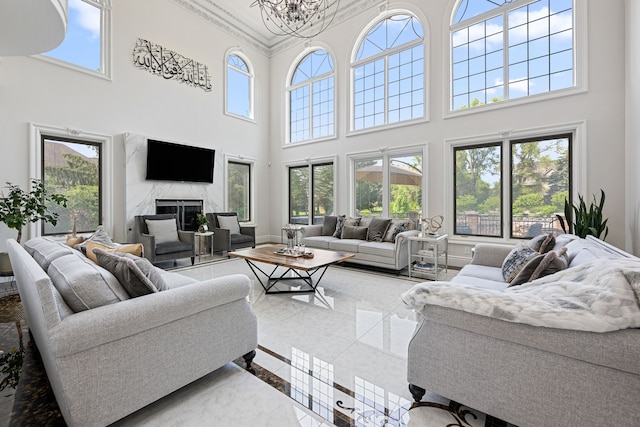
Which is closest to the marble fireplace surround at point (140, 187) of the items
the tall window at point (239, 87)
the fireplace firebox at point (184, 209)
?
the fireplace firebox at point (184, 209)

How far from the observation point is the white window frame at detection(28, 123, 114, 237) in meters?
4.31

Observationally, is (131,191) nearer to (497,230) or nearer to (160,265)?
(160,265)

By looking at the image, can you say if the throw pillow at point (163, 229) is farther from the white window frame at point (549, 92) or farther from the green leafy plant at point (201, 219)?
the white window frame at point (549, 92)

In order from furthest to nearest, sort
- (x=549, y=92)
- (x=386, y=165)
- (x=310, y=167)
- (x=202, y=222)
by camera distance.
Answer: (x=310, y=167) → (x=386, y=165) → (x=202, y=222) → (x=549, y=92)

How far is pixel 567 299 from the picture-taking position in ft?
4.29

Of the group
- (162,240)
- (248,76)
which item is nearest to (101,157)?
(162,240)

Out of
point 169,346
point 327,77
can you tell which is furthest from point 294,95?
point 169,346

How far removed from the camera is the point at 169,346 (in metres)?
1.60

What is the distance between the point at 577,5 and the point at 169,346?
21.1 feet

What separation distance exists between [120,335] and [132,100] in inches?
215

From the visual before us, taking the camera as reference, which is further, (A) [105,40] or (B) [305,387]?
(A) [105,40]

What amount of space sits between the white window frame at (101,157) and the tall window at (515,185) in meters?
6.27

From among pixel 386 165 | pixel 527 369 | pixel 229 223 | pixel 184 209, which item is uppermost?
pixel 386 165

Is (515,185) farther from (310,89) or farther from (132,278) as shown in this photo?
(132,278)
